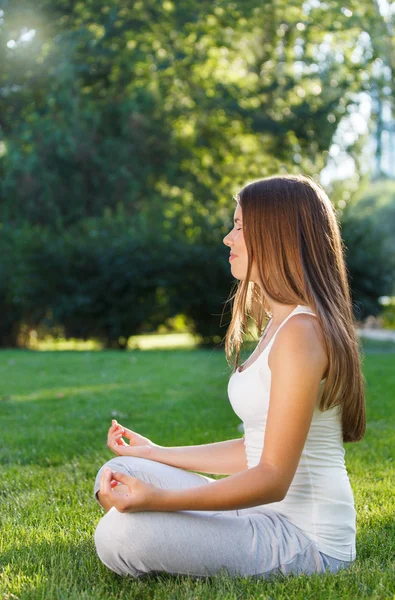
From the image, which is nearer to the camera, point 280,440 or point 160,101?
point 280,440

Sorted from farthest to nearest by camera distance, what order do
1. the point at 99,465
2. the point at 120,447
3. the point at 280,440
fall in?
the point at 99,465
the point at 120,447
the point at 280,440

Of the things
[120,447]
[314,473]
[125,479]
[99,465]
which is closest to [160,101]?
[99,465]

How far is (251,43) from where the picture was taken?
20297 millimetres

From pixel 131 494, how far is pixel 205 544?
1.02 ft

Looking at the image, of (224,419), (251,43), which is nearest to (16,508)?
(224,419)

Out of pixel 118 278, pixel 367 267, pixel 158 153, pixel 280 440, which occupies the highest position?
pixel 280 440

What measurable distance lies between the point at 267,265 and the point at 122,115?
53.7ft

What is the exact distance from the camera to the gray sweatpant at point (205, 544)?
93.7 inches

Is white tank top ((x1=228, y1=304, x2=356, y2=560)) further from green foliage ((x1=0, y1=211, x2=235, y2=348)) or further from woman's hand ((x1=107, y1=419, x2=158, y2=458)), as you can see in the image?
green foliage ((x1=0, y1=211, x2=235, y2=348))

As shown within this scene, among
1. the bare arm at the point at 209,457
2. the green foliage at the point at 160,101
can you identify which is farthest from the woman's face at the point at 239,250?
the green foliage at the point at 160,101

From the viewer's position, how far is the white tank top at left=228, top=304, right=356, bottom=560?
2471 mm

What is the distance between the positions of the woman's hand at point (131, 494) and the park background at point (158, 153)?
7801mm

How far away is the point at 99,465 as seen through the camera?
15.5ft

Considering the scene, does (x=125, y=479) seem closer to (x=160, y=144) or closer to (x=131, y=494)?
(x=131, y=494)
